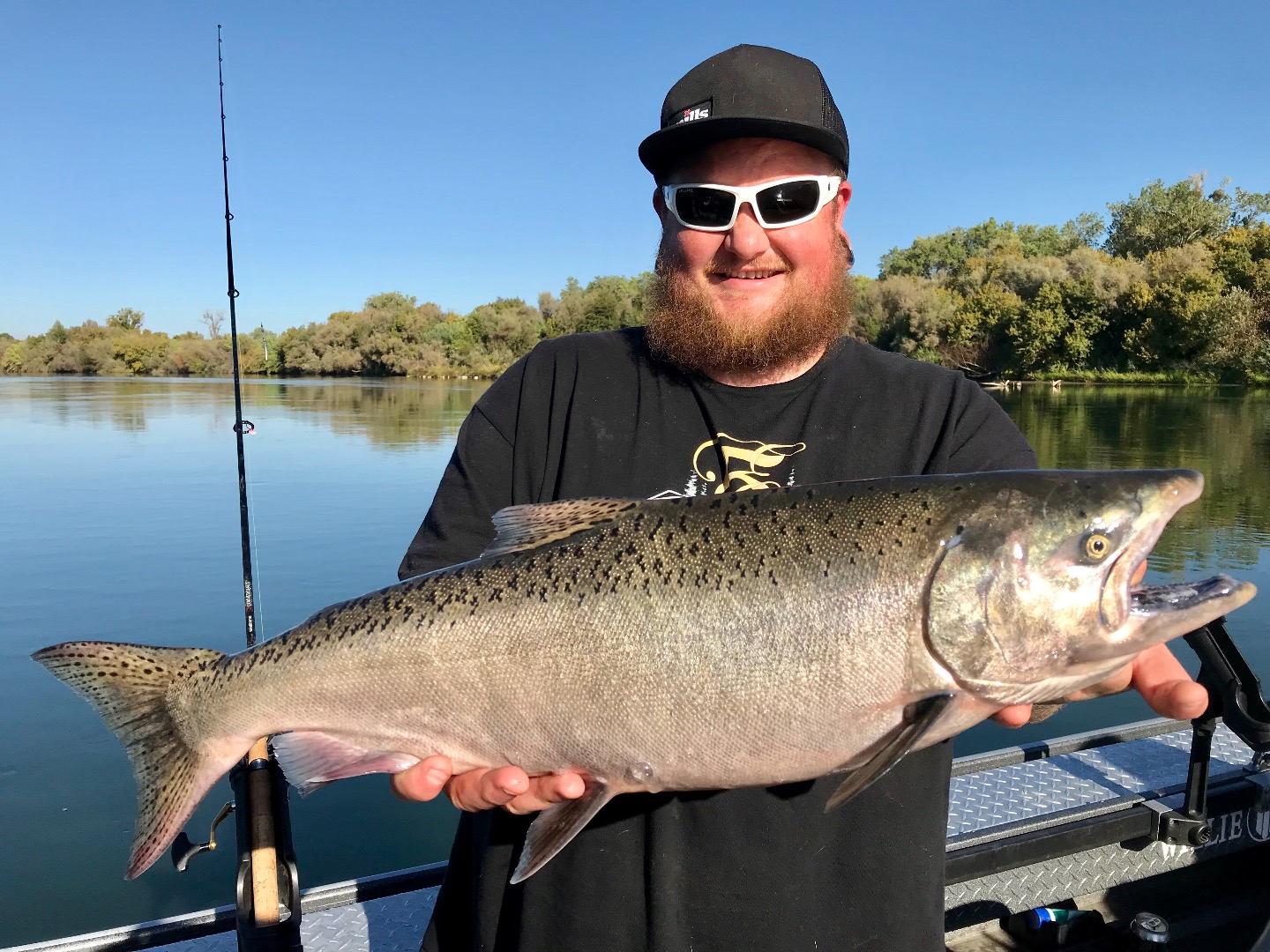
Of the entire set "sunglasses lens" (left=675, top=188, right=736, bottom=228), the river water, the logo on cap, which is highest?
the logo on cap

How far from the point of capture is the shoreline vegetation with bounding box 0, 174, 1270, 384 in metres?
54.6

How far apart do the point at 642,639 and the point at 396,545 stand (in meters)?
11.9

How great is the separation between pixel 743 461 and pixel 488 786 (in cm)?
114

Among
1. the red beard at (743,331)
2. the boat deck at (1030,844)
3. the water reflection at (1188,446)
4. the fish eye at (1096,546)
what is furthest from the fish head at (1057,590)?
the water reflection at (1188,446)

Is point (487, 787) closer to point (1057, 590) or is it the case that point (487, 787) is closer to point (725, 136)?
point (1057, 590)

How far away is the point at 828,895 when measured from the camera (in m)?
2.21

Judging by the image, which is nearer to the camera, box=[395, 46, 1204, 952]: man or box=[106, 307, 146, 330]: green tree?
box=[395, 46, 1204, 952]: man

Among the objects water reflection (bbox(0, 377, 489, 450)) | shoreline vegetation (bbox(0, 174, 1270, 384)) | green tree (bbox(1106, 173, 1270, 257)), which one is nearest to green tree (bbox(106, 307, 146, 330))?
shoreline vegetation (bbox(0, 174, 1270, 384))

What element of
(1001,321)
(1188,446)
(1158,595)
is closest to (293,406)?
(1188,446)

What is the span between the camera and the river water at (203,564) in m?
6.11

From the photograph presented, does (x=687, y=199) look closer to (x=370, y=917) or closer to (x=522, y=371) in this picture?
(x=522, y=371)

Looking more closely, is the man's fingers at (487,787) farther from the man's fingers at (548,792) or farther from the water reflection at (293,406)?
the water reflection at (293,406)

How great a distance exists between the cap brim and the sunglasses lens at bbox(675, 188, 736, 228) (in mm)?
138

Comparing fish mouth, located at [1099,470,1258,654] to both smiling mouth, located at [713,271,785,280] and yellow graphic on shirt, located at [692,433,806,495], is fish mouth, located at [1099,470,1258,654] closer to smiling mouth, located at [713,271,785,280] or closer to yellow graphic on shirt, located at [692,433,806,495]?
yellow graphic on shirt, located at [692,433,806,495]
